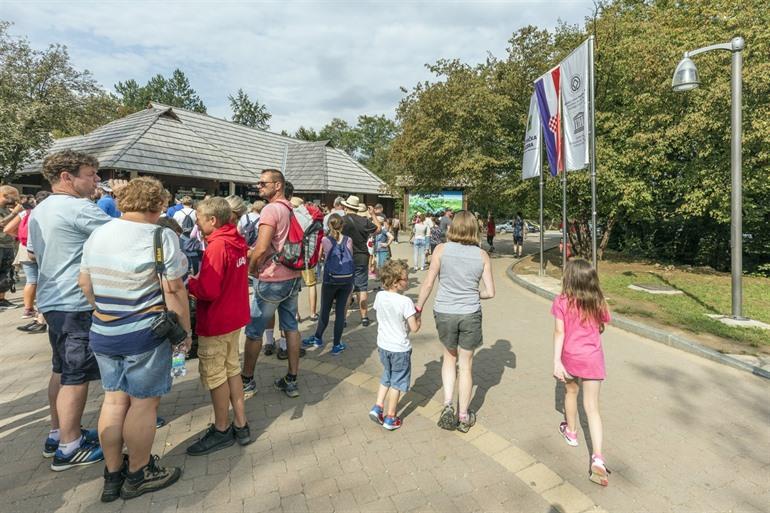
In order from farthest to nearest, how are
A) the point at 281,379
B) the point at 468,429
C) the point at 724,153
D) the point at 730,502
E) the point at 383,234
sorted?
the point at 724,153
the point at 383,234
the point at 281,379
the point at 468,429
the point at 730,502

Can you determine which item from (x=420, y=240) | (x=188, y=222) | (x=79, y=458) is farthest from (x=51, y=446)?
(x=420, y=240)

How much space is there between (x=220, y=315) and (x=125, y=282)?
0.76 m

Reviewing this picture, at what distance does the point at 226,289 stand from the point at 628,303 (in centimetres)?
801

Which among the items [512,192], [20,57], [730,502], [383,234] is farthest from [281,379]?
[20,57]

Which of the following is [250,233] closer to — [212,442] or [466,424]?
[212,442]

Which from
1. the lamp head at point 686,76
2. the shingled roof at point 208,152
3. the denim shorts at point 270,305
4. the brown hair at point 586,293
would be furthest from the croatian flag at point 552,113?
the shingled roof at point 208,152

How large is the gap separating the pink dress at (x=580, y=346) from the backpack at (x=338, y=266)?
8.88 ft

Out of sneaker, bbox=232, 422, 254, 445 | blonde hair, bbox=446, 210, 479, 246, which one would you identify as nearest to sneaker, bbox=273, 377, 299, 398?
sneaker, bbox=232, 422, 254, 445

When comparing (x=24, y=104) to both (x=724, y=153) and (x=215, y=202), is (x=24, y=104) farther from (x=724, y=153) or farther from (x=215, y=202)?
(x=724, y=153)

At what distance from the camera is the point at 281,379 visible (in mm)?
4227

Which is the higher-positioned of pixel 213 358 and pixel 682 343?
pixel 213 358

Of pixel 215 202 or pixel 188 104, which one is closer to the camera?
pixel 215 202

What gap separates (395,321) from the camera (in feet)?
11.4

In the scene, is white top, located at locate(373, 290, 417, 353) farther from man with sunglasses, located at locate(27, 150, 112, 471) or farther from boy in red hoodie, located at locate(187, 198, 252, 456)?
man with sunglasses, located at locate(27, 150, 112, 471)
